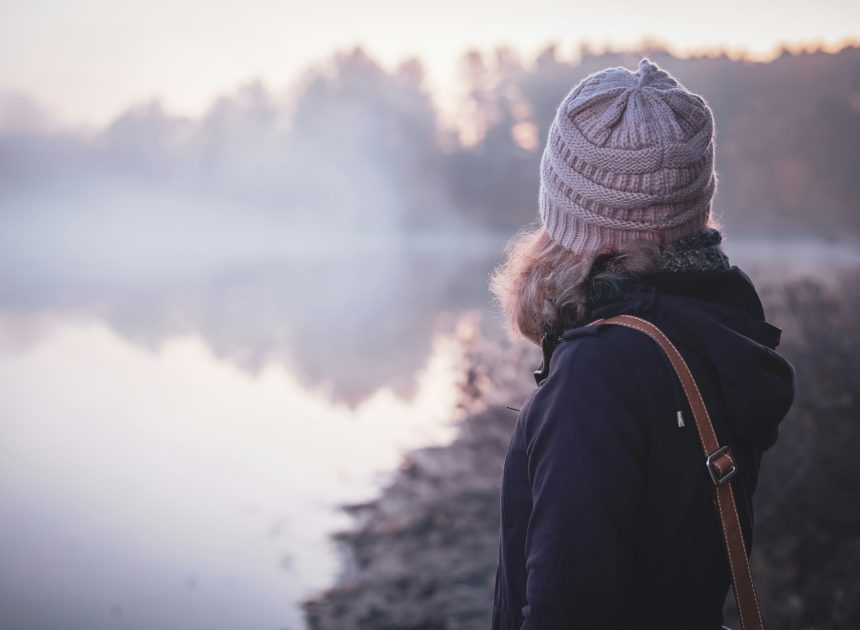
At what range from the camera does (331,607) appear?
660cm

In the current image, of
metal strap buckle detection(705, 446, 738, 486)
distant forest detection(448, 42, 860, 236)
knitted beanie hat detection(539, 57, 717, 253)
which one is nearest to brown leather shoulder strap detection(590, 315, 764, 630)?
metal strap buckle detection(705, 446, 738, 486)

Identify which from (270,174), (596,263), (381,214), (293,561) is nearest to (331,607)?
(293,561)

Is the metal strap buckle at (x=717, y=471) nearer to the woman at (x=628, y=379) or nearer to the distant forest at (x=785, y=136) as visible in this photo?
the woman at (x=628, y=379)

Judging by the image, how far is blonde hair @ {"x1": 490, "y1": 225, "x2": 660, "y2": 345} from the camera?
1.73m

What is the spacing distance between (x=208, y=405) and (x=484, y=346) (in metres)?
5.00

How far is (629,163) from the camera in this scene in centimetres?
170

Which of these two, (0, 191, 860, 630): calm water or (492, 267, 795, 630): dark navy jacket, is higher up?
(0, 191, 860, 630): calm water

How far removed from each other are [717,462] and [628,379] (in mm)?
260

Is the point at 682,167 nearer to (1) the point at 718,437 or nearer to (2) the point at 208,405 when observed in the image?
(1) the point at 718,437

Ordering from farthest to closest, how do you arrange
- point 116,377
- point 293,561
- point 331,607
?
1. point 116,377
2. point 293,561
3. point 331,607

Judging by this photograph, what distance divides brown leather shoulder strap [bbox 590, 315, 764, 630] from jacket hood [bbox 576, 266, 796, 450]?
0.15 ft

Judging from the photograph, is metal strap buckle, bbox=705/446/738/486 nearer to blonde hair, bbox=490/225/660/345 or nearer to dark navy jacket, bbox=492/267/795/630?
dark navy jacket, bbox=492/267/795/630

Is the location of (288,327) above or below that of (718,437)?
above

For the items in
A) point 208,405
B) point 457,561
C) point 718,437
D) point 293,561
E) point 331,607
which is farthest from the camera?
point 208,405
